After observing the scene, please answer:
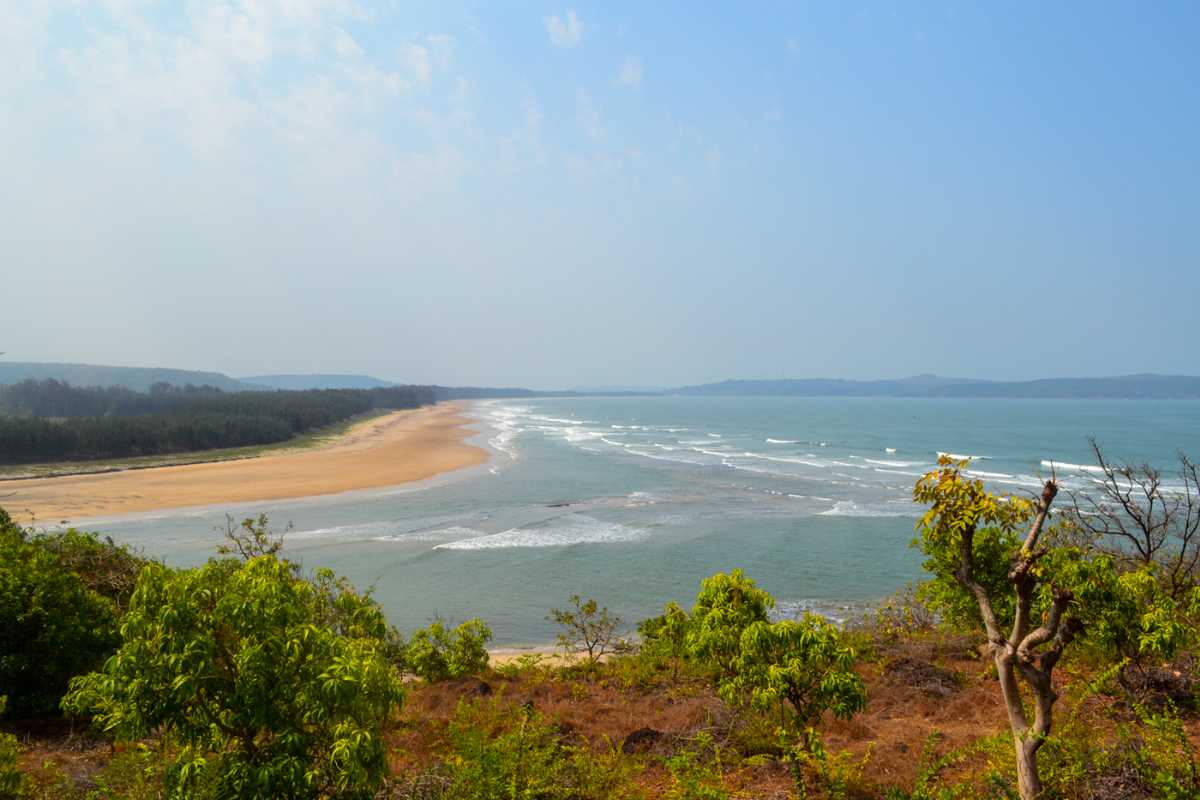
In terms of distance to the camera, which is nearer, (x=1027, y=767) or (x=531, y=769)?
(x=1027, y=767)

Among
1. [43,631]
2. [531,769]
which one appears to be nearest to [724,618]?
[531,769]

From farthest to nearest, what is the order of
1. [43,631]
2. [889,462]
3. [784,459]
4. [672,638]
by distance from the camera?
[784,459] → [889,462] → [672,638] → [43,631]

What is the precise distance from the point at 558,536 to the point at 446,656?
16.6 meters

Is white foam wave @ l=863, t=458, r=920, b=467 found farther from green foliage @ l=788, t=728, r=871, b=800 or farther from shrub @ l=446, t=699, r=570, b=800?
shrub @ l=446, t=699, r=570, b=800

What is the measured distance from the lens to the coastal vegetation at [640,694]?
5.00m

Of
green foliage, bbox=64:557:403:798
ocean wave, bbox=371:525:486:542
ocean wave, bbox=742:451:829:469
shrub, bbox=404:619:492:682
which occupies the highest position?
green foliage, bbox=64:557:403:798

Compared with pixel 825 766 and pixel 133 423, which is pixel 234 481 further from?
pixel 825 766

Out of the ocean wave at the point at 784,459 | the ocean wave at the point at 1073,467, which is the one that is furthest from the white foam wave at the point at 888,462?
the ocean wave at the point at 1073,467

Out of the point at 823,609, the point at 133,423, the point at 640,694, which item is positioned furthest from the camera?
the point at 133,423

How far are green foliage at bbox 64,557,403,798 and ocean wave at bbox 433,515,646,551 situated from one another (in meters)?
22.6

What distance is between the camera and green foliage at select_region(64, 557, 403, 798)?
4.86 m

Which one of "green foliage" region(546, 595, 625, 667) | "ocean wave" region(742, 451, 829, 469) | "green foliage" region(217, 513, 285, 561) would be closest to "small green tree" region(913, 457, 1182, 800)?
"green foliage" region(546, 595, 625, 667)

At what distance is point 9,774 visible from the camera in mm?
5941

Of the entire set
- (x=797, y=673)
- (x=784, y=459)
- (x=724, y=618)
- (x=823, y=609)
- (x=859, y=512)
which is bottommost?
→ (x=823, y=609)
